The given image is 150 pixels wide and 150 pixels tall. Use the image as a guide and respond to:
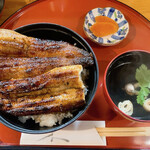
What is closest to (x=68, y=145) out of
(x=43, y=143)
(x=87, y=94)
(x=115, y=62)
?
(x=43, y=143)

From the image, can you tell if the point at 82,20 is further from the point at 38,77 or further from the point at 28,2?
the point at 38,77

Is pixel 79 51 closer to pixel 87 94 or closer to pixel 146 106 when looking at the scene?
pixel 87 94

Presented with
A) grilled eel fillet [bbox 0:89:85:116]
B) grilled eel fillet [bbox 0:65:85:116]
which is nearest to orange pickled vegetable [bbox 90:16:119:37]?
grilled eel fillet [bbox 0:65:85:116]

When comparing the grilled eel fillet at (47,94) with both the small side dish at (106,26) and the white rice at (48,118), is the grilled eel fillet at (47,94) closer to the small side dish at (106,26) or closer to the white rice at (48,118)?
the white rice at (48,118)

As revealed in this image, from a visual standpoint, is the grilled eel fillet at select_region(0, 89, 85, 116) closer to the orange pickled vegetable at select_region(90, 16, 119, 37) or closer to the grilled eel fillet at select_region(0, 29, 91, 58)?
the grilled eel fillet at select_region(0, 29, 91, 58)

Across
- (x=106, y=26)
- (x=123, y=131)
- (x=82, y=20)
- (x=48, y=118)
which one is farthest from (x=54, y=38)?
(x=123, y=131)
